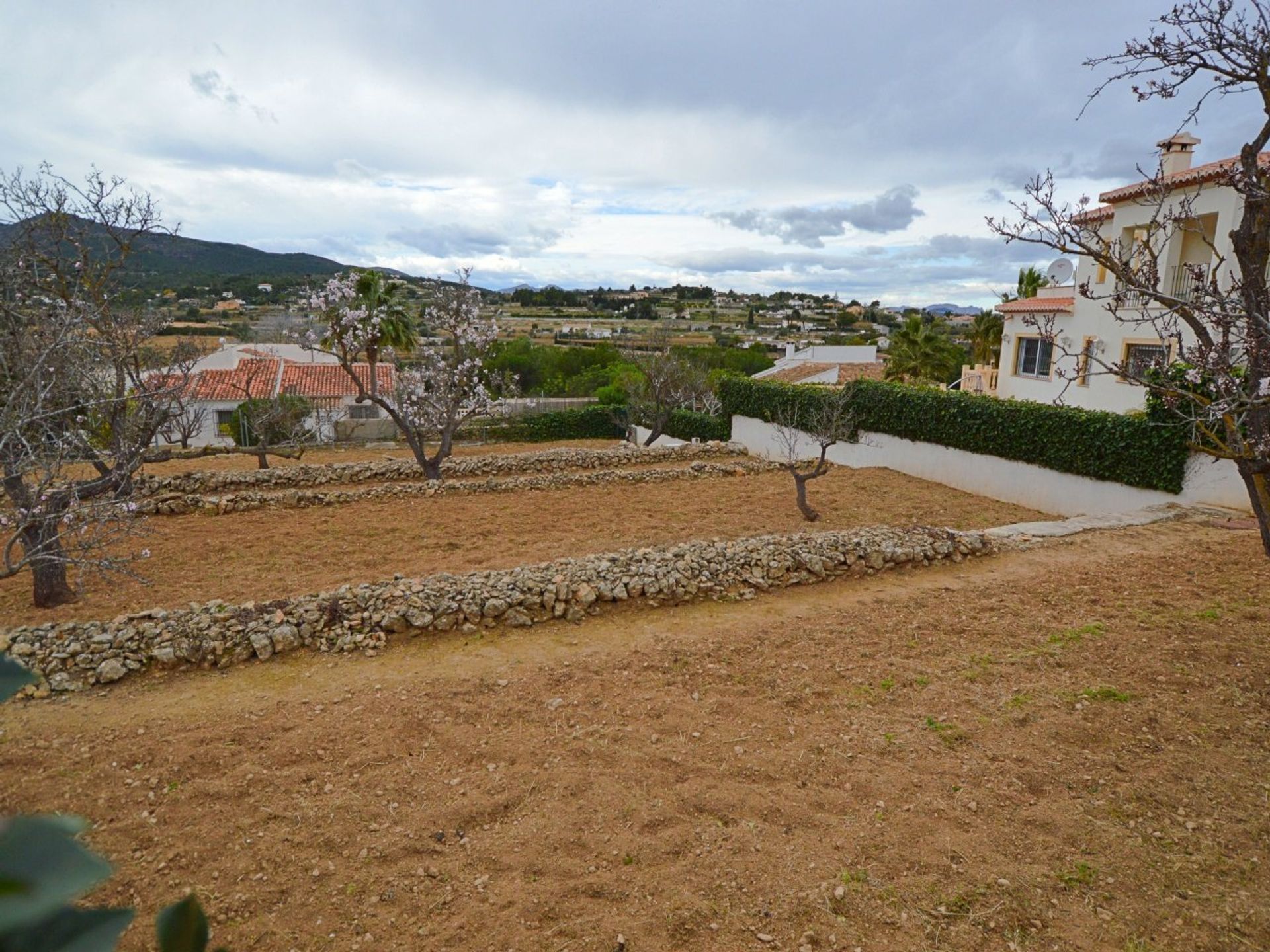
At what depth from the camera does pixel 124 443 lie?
7441mm

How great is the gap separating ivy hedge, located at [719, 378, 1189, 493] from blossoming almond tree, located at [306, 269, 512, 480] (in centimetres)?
793

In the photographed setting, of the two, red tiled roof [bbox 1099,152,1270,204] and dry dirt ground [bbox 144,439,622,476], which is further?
dry dirt ground [bbox 144,439,622,476]

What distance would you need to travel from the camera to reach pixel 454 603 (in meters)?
6.58

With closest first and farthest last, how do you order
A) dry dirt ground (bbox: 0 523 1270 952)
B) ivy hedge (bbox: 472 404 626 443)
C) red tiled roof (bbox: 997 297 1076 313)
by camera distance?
dry dirt ground (bbox: 0 523 1270 952) < red tiled roof (bbox: 997 297 1076 313) < ivy hedge (bbox: 472 404 626 443)

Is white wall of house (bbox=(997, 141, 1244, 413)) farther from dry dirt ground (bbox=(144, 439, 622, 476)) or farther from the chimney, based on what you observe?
dry dirt ground (bbox=(144, 439, 622, 476))

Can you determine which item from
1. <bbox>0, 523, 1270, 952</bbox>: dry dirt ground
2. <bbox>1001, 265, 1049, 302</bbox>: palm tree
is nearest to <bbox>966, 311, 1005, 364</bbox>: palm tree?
<bbox>1001, 265, 1049, 302</bbox>: palm tree

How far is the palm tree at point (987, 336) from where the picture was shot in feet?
105

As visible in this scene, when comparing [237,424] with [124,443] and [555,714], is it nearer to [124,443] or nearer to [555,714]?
[124,443]

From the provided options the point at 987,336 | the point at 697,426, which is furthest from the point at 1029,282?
the point at 697,426

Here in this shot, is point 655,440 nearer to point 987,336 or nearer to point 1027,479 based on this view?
point 1027,479

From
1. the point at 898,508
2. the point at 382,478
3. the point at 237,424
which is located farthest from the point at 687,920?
the point at 237,424

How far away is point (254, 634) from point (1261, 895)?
6629mm

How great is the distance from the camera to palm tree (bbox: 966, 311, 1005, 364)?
105ft

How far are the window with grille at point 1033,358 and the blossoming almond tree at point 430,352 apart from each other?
15.5 meters
